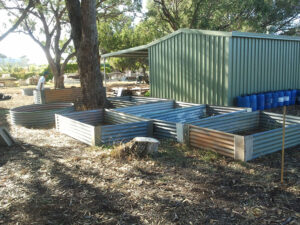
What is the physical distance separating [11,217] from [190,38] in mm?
8912

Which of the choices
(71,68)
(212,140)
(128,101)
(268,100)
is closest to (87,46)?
(128,101)

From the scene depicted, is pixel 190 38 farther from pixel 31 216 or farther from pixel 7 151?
pixel 31 216

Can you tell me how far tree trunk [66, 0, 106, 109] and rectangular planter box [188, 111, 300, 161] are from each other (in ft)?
17.4

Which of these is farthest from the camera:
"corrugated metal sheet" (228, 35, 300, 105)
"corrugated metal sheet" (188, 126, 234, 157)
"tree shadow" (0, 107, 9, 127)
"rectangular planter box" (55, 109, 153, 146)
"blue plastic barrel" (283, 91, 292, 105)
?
"blue plastic barrel" (283, 91, 292, 105)

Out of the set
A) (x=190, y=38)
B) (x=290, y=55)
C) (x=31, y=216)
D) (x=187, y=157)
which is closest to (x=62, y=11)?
(x=190, y=38)

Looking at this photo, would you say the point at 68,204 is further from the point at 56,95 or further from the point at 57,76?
the point at 57,76

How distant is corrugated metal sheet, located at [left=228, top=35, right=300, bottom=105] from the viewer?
31.7 feet

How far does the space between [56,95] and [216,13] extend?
44.4 ft

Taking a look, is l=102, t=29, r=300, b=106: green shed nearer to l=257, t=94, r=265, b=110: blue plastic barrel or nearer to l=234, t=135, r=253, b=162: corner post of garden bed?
l=257, t=94, r=265, b=110: blue plastic barrel

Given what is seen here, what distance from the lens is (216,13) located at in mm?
21000

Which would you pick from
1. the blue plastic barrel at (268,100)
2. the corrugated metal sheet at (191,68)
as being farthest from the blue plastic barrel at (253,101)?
the corrugated metal sheet at (191,68)

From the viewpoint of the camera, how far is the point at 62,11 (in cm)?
1869

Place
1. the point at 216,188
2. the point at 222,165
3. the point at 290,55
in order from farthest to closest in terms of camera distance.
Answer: the point at 290,55 < the point at 222,165 < the point at 216,188

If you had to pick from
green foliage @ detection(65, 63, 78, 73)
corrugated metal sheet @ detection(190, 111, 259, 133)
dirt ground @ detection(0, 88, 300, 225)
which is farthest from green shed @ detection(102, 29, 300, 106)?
green foliage @ detection(65, 63, 78, 73)
